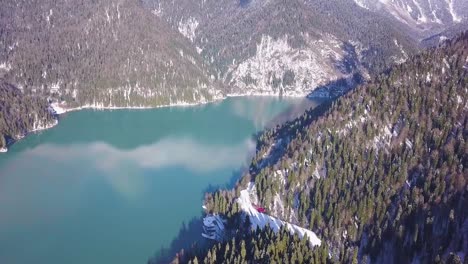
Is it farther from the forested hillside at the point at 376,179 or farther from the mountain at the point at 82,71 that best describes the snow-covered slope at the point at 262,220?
Answer: the mountain at the point at 82,71

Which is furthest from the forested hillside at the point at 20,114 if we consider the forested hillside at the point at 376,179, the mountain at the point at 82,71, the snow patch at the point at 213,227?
the snow patch at the point at 213,227

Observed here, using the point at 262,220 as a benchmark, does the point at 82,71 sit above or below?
above

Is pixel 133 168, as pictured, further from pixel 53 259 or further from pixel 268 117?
pixel 268 117

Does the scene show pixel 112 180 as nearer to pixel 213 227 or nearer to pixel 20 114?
pixel 213 227

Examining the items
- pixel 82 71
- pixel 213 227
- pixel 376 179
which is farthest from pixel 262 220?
pixel 82 71

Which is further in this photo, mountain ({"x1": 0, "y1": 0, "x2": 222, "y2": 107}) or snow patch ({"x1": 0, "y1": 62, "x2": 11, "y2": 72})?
snow patch ({"x1": 0, "y1": 62, "x2": 11, "y2": 72})

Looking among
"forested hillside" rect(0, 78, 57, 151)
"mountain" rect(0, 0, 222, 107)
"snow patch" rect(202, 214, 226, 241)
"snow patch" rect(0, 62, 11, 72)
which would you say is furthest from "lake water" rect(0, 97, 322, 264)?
"snow patch" rect(0, 62, 11, 72)

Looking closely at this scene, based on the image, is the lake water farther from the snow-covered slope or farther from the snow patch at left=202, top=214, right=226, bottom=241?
the snow-covered slope
